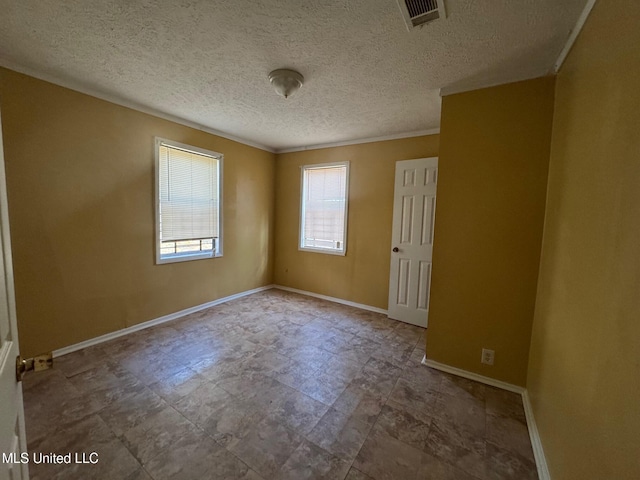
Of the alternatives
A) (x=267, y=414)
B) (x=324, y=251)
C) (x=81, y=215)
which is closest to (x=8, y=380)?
(x=267, y=414)

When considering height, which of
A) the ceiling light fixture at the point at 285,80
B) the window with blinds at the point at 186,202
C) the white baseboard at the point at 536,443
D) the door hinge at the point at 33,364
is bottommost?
the white baseboard at the point at 536,443

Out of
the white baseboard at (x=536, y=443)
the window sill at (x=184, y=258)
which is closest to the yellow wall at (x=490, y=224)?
the white baseboard at (x=536, y=443)

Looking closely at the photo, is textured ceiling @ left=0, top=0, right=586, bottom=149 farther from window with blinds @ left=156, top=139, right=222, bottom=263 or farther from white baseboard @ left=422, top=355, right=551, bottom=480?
white baseboard @ left=422, top=355, right=551, bottom=480

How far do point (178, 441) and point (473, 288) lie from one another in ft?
7.78

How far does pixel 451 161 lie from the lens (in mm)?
2176

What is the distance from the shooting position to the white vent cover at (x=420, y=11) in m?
1.33

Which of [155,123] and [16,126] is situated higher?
[155,123]

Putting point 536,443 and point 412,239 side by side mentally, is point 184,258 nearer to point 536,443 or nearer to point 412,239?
point 412,239

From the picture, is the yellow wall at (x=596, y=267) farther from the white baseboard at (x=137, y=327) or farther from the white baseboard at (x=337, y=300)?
the white baseboard at (x=137, y=327)

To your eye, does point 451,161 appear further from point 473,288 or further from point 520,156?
point 473,288

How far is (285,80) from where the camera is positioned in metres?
2.01

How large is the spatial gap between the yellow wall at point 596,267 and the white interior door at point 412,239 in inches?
58.5

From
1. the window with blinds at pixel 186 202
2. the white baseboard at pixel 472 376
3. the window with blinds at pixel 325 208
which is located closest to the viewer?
the white baseboard at pixel 472 376

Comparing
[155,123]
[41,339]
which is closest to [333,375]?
[41,339]
